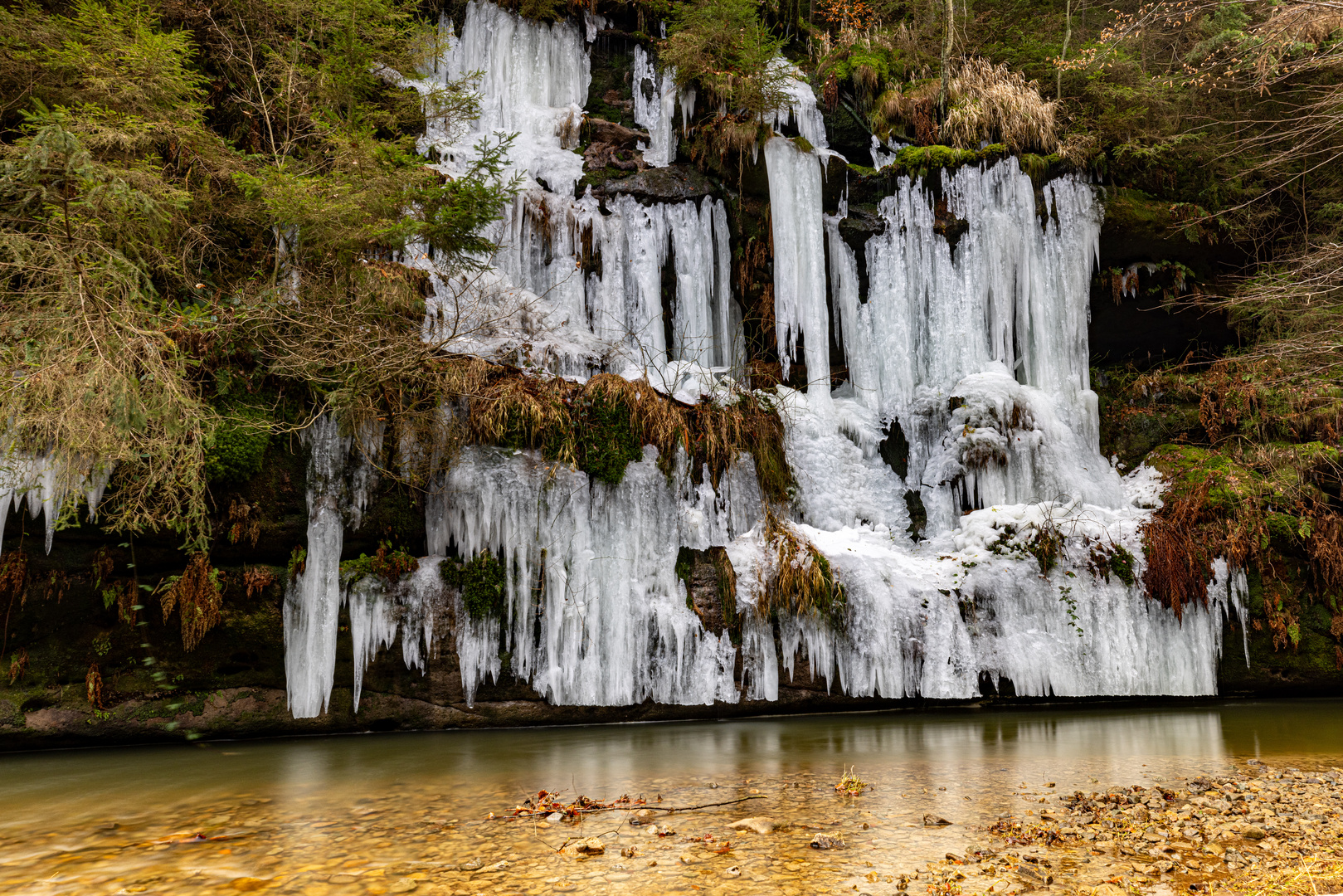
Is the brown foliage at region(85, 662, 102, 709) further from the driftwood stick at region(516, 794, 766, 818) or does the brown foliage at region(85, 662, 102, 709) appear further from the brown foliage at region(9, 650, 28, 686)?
the driftwood stick at region(516, 794, 766, 818)

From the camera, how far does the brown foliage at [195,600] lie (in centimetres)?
575

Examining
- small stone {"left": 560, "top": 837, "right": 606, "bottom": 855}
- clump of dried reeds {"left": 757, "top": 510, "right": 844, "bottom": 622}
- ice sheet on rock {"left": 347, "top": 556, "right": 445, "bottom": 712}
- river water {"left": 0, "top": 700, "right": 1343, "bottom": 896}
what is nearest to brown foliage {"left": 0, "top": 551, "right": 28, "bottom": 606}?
river water {"left": 0, "top": 700, "right": 1343, "bottom": 896}

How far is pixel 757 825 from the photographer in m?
3.12

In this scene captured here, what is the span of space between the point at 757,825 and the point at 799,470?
5.73m

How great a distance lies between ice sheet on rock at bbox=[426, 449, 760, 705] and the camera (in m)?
6.47

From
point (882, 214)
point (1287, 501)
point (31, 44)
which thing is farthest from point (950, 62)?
point (31, 44)

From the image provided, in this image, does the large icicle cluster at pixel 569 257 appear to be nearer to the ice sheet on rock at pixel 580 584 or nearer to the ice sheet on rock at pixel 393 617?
the ice sheet on rock at pixel 580 584

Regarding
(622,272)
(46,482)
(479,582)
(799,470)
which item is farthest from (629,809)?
(622,272)

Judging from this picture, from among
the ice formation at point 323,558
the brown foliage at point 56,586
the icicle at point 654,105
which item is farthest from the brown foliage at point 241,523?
the icicle at point 654,105

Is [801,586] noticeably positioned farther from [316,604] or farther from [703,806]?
[316,604]

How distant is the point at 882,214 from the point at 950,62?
355cm

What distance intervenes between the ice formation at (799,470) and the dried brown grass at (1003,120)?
0.62 metres

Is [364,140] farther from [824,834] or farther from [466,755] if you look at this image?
[824,834]

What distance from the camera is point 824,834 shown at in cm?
294
